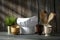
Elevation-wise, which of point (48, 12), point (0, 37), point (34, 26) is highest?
point (48, 12)

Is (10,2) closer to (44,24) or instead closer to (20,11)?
(20,11)

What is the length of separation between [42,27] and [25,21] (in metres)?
0.23

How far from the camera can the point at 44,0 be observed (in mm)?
2172

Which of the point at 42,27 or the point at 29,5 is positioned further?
the point at 29,5

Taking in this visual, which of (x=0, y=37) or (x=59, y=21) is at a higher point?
(x=59, y=21)

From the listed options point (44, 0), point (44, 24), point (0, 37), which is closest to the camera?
point (0, 37)

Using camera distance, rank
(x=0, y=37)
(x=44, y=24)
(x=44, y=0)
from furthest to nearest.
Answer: (x=44, y=0) → (x=44, y=24) → (x=0, y=37)

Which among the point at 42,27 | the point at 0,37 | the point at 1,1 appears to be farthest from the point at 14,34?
the point at 1,1

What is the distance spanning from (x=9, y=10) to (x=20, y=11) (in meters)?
0.15

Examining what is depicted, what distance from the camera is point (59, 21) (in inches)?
86.0

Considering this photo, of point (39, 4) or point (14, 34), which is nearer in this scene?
point (14, 34)

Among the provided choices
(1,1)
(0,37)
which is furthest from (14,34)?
(1,1)

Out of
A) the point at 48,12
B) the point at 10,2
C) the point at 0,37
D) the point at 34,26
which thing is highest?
the point at 10,2

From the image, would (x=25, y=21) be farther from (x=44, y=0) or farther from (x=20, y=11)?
(x=44, y=0)
